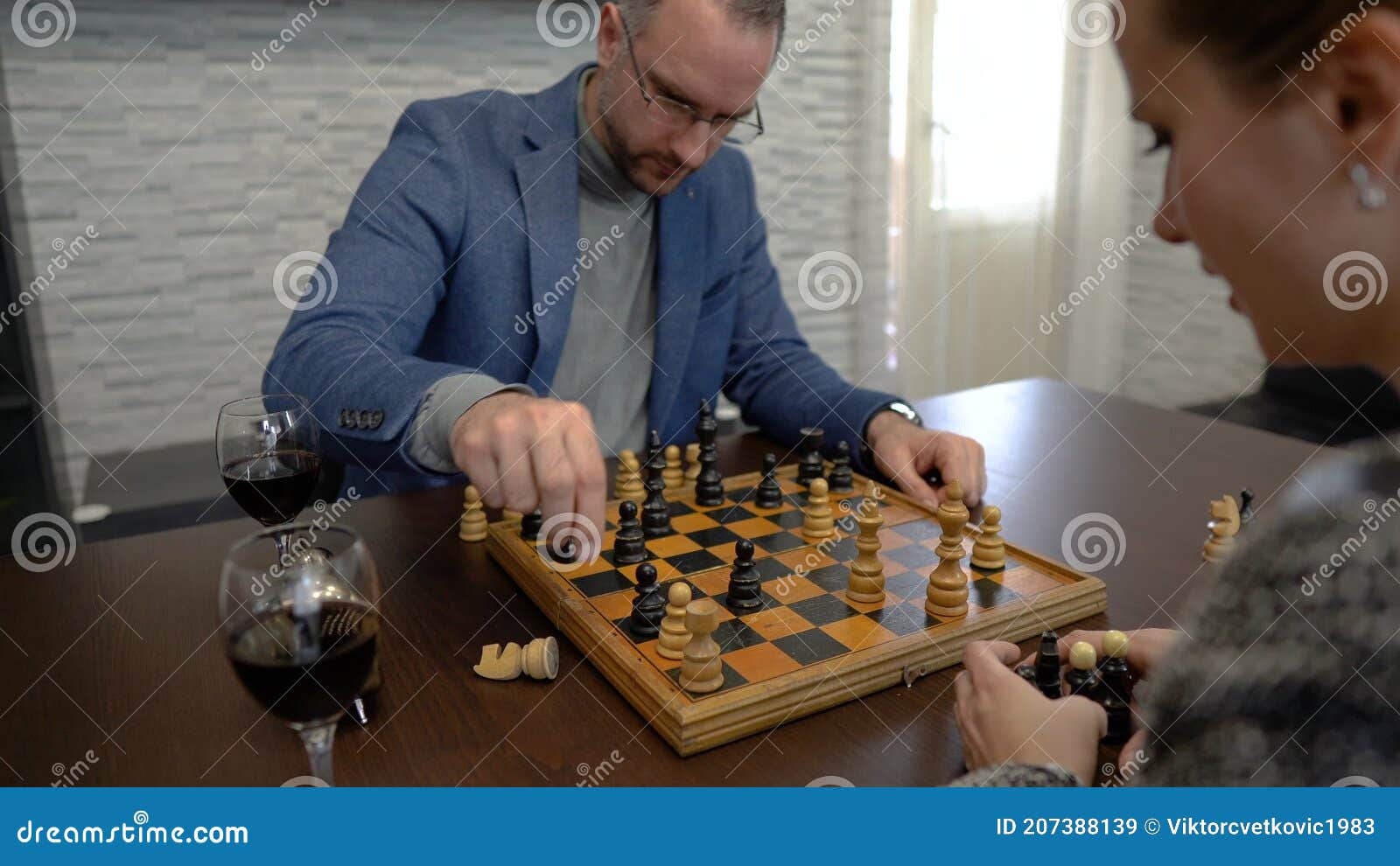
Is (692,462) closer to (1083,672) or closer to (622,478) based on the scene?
(622,478)

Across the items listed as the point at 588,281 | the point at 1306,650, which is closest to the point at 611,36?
the point at 588,281

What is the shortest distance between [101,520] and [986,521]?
2594 millimetres

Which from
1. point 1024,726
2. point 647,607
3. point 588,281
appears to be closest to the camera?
point 1024,726

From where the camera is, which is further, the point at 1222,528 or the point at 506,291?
the point at 506,291

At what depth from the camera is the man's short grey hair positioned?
196 cm

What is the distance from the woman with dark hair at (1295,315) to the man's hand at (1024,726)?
0.15 m

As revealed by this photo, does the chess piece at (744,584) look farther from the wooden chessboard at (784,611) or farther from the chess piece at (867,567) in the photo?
the chess piece at (867,567)

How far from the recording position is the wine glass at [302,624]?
87 centimetres

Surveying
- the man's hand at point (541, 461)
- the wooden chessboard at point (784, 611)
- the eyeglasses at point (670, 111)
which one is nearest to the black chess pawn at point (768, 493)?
the wooden chessboard at point (784, 611)

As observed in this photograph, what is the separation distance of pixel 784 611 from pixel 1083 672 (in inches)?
14.5

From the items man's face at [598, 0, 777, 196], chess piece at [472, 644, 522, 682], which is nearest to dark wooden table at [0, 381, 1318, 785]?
chess piece at [472, 644, 522, 682]

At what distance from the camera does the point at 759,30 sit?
2.00 meters

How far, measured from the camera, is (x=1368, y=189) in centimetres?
75

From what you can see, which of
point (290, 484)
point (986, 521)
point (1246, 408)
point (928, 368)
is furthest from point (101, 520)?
point (1246, 408)
